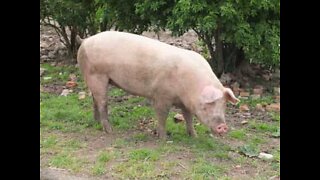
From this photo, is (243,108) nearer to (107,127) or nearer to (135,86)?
(135,86)

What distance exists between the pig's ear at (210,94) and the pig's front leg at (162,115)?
0.55 metres

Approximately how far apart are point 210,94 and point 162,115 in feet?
2.38

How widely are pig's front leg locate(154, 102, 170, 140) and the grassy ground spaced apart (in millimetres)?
96

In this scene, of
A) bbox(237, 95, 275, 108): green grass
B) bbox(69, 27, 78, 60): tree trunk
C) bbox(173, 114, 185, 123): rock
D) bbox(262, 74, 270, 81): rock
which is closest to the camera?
bbox(173, 114, 185, 123): rock

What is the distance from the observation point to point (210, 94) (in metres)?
5.78

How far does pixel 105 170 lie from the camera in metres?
5.28

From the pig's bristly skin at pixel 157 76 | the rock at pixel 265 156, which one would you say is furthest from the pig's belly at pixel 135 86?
the rock at pixel 265 156

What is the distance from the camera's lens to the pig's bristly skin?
19.2ft

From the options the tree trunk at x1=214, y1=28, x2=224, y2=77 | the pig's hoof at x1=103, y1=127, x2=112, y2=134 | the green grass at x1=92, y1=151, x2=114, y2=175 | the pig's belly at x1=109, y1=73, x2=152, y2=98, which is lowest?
the green grass at x1=92, y1=151, x2=114, y2=175

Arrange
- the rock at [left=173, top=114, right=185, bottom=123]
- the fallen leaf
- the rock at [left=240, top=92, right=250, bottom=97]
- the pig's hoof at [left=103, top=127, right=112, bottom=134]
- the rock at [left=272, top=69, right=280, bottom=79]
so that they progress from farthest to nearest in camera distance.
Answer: the rock at [left=272, top=69, right=280, bottom=79] < the rock at [left=240, top=92, right=250, bottom=97] < the rock at [left=173, top=114, right=185, bottom=123] < the pig's hoof at [left=103, top=127, right=112, bottom=134] < the fallen leaf

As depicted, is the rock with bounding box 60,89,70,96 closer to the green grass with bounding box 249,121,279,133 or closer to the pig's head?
the green grass with bounding box 249,121,279,133

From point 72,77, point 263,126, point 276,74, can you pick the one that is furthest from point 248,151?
point 72,77

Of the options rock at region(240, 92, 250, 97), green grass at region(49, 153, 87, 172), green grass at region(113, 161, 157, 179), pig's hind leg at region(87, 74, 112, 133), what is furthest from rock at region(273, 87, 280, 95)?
green grass at region(49, 153, 87, 172)

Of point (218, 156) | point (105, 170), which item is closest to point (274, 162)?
point (218, 156)
